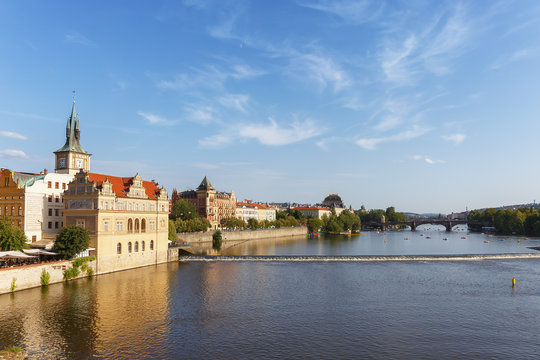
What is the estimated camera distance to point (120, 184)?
67000 millimetres

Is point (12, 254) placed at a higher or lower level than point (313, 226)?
higher

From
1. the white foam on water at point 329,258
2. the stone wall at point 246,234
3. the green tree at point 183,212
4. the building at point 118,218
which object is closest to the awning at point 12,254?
the building at point 118,218

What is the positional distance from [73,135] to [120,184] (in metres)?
15.8

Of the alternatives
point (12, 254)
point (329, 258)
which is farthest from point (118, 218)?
point (329, 258)

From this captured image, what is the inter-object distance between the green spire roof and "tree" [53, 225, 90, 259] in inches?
932

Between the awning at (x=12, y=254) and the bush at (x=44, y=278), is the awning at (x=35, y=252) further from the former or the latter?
the bush at (x=44, y=278)

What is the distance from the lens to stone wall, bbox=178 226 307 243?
113 meters

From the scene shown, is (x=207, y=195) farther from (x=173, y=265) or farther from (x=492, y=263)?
(x=492, y=263)

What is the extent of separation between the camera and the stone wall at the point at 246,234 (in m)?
113

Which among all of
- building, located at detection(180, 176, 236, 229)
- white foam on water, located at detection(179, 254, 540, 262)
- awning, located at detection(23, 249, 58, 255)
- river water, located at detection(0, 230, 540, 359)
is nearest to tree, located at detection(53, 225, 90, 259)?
awning, located at detection(23, 249, 58, 255)

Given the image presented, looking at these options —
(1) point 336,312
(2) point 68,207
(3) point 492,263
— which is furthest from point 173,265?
A: (3) point 492,263

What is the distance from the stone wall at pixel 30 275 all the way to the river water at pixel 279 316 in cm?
142

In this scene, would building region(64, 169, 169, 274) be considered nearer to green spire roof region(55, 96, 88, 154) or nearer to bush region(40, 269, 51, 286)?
bush region(40, 269, 51, 286)

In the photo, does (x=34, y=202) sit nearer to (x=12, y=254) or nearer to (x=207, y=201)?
(x=12, y=254)
